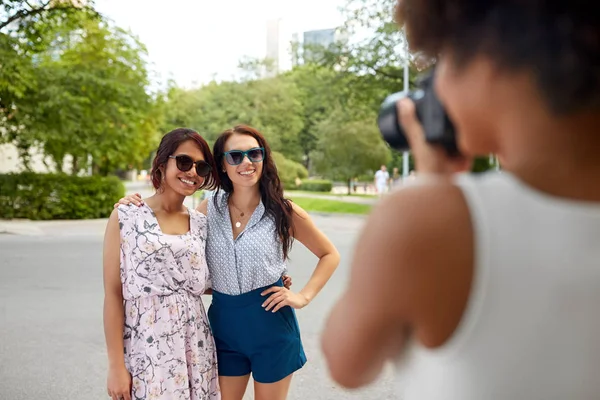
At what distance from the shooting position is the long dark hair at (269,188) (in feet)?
7.79

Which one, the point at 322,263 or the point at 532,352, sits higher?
the point at 532,352

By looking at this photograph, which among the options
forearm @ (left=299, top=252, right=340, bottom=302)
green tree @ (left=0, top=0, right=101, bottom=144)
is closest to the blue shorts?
forearm @ (left=299, top=252, right=340, bottom=302)

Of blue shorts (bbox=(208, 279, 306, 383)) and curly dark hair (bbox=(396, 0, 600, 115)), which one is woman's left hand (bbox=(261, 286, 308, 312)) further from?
curly dark hair (bbox=(396, 0, 600, 115))

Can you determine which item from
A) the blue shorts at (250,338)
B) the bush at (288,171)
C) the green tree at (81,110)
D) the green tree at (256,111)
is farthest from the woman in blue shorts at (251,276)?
the green tree at (256,111)

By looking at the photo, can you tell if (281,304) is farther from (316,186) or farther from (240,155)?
(316,186)

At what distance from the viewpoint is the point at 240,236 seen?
2289mm

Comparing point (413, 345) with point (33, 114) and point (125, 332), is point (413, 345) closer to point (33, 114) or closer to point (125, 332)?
point (125, 332)

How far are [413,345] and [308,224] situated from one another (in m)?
1.78

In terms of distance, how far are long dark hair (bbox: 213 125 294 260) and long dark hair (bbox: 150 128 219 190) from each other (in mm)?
51

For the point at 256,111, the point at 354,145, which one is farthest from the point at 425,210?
the point at 256,111

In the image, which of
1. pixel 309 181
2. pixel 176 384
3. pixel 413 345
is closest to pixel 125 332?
pixel 176 384

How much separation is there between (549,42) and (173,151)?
73.9 inches

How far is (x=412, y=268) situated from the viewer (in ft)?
2.00

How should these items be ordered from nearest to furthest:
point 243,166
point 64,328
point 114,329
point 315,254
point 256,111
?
point 114,329 < point 243,166 < point 315,254 < point 64,328 < point 256,111
